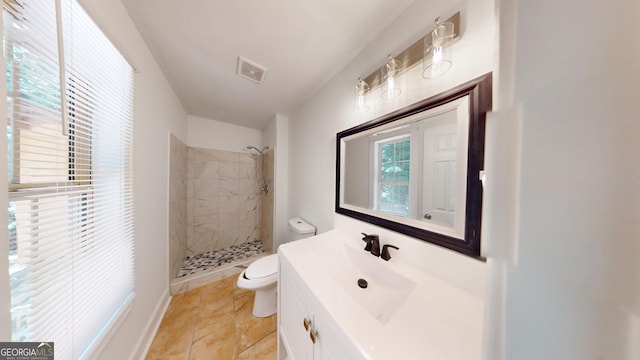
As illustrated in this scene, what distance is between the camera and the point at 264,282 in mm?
1453

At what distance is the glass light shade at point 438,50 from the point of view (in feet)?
2.45

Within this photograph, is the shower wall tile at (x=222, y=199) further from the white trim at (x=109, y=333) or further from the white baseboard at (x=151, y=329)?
the white trim at (x=109, y=333)

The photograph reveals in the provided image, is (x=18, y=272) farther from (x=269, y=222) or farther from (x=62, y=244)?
(x=269, y=222)

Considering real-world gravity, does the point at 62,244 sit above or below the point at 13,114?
below

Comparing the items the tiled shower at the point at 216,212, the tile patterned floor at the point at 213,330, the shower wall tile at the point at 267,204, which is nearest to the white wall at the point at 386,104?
the shower wall tile at the point at 267,204

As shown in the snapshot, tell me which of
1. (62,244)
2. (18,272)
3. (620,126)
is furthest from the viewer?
(62,244)

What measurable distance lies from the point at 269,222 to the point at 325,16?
2.20 meters

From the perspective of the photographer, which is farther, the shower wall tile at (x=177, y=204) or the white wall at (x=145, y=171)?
the shower wall tile at (x=177, y=204)

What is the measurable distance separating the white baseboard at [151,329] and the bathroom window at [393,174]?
1694 millimetres

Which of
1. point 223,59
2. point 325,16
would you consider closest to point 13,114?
point 223,59

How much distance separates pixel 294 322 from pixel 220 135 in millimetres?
2489

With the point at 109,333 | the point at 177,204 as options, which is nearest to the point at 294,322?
the point at 109,333

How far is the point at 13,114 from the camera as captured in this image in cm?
51

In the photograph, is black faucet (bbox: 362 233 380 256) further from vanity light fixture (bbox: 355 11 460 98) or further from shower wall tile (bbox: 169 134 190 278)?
shower wall tile (bbox: 169 134 190 278)
